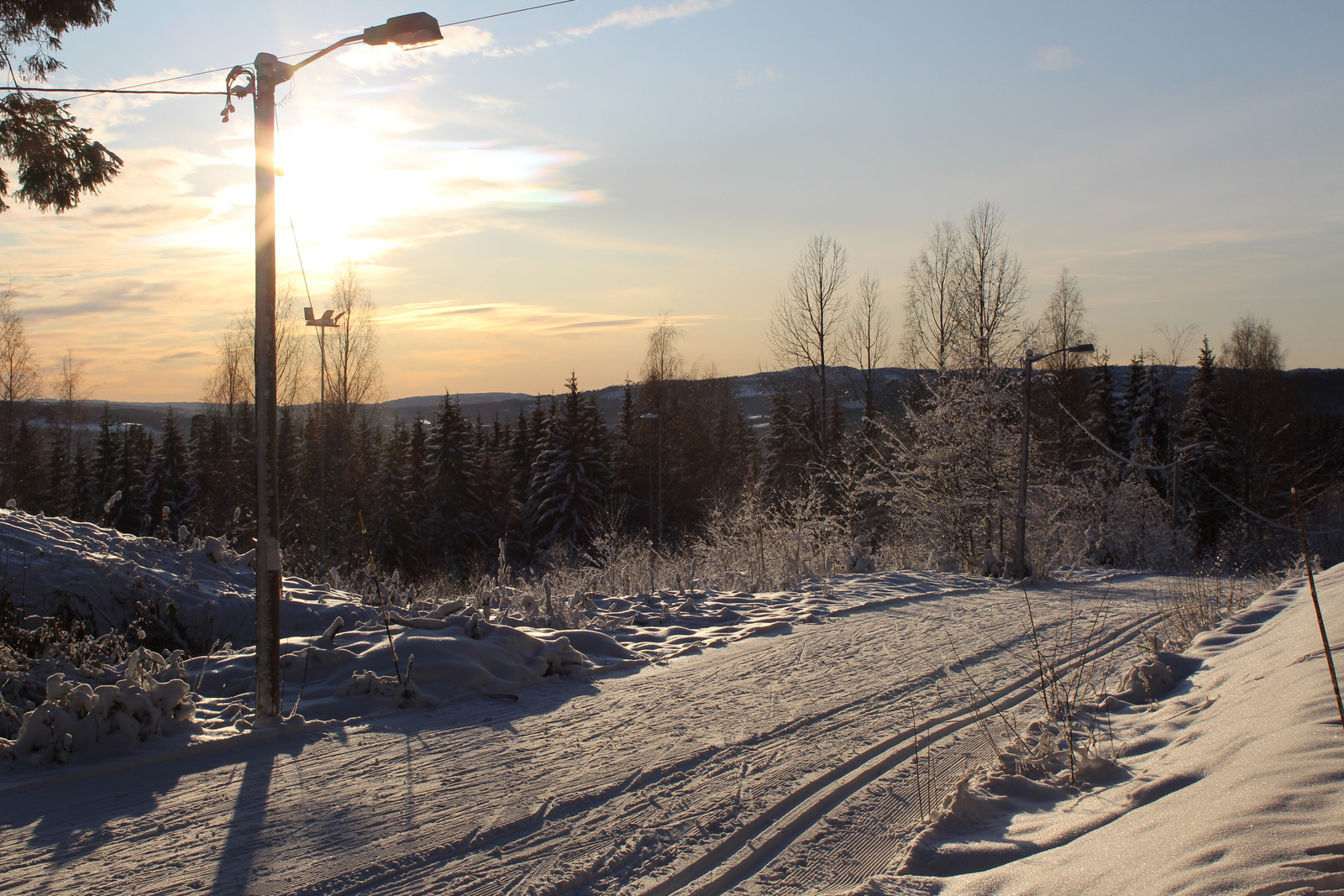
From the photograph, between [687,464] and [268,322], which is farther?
[687,464]

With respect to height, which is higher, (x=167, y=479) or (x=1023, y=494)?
(x=1023, y=494)

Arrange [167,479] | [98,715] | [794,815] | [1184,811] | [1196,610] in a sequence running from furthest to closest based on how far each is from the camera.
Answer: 1. [167,479]
2. [1196,610]
3. [98,715]
4. [794,815]
5. [1184,811]

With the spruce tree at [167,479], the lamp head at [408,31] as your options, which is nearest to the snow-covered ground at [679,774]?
the lamp head at [408,31]

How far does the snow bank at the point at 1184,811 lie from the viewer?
110 inches

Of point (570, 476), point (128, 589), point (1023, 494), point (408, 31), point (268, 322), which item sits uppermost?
point (408, 31)

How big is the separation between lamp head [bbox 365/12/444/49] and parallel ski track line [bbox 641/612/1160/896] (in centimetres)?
561

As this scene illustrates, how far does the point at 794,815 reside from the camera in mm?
4391

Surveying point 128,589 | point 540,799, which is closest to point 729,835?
point 540,799

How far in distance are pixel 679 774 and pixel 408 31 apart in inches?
214

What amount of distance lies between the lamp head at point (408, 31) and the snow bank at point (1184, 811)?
603cm

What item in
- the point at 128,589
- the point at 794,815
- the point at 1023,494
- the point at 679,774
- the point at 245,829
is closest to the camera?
the point at 245,829

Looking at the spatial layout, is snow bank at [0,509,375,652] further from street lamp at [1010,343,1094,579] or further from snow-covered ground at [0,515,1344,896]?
street lamp at [1010,343,1094,579]

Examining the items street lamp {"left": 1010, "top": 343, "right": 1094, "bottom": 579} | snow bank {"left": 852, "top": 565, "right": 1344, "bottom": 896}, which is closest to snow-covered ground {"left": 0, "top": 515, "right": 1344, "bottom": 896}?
snow bank {"left": 852, "top": 565, "right": 1344, "bottom": 896}

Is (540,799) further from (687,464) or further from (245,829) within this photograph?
(687,464)
